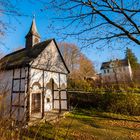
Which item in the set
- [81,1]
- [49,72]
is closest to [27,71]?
[49,72]

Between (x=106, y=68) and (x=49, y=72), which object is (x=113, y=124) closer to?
(x=49, y=72)

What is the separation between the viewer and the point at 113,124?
11188mm

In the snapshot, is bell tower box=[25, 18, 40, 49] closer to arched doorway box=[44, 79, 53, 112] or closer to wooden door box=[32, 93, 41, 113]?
arched doorway box=[44, 79, 53, 112]

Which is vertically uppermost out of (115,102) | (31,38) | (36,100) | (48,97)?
(31,38)

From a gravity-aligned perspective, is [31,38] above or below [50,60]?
above

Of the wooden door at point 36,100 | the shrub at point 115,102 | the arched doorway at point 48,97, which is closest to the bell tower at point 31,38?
the arched doorway at point 48,97

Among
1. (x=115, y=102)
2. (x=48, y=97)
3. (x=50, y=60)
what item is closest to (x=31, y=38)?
(x=50, y=60)

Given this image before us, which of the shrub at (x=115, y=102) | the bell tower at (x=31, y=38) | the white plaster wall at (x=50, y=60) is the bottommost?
the shrub at (x=115, y=102)

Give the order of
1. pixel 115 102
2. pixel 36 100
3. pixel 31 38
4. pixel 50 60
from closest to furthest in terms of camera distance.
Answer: pixel 36 100
pixel 50 60
pixel 115 102
pixel 31 38

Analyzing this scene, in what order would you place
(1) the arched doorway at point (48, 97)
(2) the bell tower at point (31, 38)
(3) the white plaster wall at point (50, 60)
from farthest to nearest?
1. (2) the bell tower at point (31, 38)
2. (1) the arched doorway at point (48, 97)
3. (3) the white plaster wall at point (50, 60)

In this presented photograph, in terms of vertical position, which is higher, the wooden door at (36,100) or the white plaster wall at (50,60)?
the white plaster wall at (50,60)

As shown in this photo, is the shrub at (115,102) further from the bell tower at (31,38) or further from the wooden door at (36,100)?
the bell tower at (31,38)

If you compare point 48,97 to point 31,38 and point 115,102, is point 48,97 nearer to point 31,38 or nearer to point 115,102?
point 31,38

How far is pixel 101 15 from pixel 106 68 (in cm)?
5279
